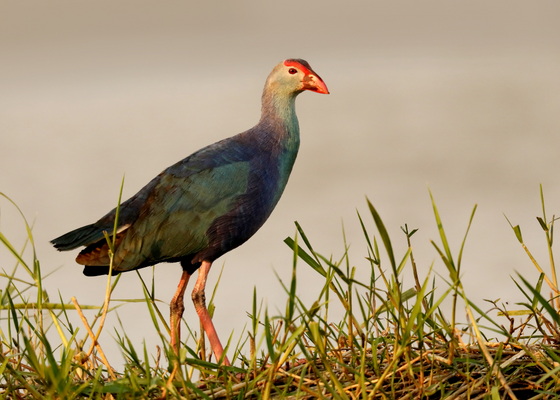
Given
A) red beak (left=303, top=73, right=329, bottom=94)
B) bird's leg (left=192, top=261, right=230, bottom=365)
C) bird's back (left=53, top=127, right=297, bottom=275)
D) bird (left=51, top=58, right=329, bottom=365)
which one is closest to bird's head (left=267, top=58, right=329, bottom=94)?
red beak (left=303, top=73, right=329, bottom=94)

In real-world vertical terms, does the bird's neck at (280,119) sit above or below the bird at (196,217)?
above

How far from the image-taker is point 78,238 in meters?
3.52

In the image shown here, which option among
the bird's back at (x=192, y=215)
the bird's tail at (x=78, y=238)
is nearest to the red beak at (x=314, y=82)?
the bird's back at (x=192, y=215)

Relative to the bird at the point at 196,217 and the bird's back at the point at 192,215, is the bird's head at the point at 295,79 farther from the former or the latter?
the bird's back at the point at 192,215

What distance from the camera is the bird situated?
3424 mm

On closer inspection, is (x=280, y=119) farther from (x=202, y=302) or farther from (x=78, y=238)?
(x=78, y=238)

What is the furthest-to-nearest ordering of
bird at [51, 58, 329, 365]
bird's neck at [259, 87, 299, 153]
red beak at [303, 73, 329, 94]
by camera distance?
red beak at [303, 73, 329, 94], bird's neck at [259, 87, 299, 153], bird at [51, 58, 329, 365]

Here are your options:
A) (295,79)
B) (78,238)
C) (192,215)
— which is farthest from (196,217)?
(295,79)

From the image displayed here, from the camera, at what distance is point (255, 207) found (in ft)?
11.4

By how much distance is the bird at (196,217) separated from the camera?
11.2ft

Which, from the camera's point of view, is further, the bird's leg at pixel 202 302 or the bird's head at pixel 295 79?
the bird's head at pixel 295 79

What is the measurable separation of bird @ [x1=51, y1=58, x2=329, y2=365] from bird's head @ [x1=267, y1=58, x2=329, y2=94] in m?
0.42

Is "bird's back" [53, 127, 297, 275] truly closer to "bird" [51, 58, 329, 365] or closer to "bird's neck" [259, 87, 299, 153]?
"bird" [51, 58, 329, 365]

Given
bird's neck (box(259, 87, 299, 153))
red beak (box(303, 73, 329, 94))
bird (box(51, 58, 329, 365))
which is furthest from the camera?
red beak (box(303, 73, 329, 94))
